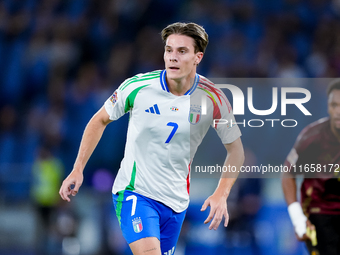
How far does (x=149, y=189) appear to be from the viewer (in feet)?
14.4

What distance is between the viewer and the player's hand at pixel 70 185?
413 cm

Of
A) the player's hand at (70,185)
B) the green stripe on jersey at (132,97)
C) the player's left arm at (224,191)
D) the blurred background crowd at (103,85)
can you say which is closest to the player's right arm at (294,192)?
the player's left arm at (224,191)

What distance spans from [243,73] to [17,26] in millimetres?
6446

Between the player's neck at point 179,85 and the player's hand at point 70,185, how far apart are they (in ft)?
3.60

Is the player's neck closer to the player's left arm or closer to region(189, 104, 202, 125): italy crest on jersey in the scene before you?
region(189, 104, 202, 125): italy crest on jersey

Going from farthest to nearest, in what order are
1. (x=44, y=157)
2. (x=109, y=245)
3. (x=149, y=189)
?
(x=44, y=157), (x=109, y=245), (x=149, y=189)

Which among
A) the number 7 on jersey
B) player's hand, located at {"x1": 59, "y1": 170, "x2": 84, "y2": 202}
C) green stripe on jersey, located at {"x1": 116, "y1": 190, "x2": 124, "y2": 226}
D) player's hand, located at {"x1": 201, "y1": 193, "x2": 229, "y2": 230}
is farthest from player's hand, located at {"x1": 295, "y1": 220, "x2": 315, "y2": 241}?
player's hand, located at {"x1": 59, "y1": 170, "x2": 84, "y2": 202}

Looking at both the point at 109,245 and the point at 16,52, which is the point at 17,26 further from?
the point at 109,245

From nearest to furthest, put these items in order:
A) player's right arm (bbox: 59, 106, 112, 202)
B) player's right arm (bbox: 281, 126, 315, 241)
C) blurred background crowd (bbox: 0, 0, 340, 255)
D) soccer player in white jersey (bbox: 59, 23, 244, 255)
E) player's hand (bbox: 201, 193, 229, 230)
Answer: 1. player's hand (bbox: 201, 193, 229, 230)
2. player's right arm (bbox: 59, 106, 112, 202)
3. soccer player in white jersey (bbox: 59, 23, 244, 255)
4. player's right arm (bbox: 281, 126, 315, 241)
5. blurred background crowd (bbox: 0, 0, 340, 255)

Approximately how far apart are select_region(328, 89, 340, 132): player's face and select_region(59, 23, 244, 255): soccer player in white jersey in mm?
1244

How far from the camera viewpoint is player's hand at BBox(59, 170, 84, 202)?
4129 mm

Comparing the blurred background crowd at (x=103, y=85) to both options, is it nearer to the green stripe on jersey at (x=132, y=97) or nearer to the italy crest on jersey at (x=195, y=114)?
the italy crest on jersey at (x=195, y=114)

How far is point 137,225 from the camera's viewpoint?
166 inches

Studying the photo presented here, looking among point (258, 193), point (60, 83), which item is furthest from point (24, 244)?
point (258, 193)
